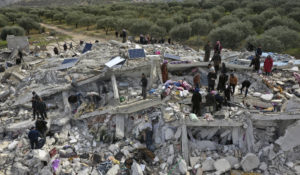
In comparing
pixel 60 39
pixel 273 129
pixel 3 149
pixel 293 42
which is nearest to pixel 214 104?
pixel 273 129

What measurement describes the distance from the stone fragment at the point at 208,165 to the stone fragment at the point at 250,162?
3.03ft

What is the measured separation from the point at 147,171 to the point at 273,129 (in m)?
4.51

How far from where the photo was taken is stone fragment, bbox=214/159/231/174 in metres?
6.78

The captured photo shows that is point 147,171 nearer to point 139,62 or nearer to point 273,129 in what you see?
point 273,129

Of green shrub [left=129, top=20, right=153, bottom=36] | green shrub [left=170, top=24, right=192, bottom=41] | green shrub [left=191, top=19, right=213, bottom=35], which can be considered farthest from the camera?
green shrub [left=129, top=20, right=153, bottom=36]

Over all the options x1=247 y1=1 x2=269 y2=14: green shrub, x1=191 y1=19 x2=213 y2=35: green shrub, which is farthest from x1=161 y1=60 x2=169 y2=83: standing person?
x1=247 y1=1 x2=269 y2=14: green shrub

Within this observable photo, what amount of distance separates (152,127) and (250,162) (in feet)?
11.3

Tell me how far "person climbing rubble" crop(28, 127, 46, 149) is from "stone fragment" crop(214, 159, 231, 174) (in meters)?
5.94

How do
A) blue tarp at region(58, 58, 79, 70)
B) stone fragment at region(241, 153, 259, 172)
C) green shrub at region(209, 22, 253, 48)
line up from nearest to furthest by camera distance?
stone fragment at region(241, 153, 259, 172) → blue tarp at region(58, 58, 79, 70) → green shrub at region(209, 22, 253, 48)

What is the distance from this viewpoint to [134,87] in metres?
10.7

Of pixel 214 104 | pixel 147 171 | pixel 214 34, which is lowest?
pixel 147 171

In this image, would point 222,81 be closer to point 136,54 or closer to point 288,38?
point 136,54

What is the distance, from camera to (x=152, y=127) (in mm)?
8211

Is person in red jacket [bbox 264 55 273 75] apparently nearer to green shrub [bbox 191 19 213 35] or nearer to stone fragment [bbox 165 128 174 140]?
stone fragment [bbox 165 128 174 140]
